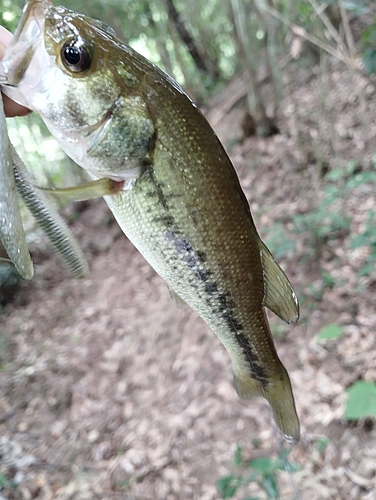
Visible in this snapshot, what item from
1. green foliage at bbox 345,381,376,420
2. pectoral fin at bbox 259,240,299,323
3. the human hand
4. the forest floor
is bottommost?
the forest floor

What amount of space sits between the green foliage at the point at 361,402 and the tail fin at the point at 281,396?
1.15 m

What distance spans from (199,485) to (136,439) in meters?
0.91

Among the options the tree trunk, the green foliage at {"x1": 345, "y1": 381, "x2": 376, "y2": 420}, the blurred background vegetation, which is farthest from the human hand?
the tree trunk

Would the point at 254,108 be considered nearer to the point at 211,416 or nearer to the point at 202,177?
the point at 211,416

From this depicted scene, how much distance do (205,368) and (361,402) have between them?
2.07 metres

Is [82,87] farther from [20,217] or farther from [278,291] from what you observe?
[278,291]

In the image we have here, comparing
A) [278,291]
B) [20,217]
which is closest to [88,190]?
[20,217]

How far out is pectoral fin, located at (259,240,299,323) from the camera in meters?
1.20

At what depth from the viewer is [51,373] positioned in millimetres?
5492

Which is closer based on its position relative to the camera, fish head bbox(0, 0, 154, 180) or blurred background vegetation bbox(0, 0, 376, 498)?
fish head bbox(0, 0, 154, 180)

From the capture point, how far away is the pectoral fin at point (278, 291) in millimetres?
1198

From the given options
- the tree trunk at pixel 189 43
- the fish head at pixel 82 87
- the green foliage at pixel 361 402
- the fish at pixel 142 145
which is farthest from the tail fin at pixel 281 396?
the tree trunk at pixel 189 43

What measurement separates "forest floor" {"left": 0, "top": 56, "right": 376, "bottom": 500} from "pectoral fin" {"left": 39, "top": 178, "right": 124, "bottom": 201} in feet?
6.56

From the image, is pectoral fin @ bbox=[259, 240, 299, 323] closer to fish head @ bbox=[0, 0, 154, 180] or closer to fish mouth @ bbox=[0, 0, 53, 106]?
fish head @ bbox=[0, 0, 154, 180]
